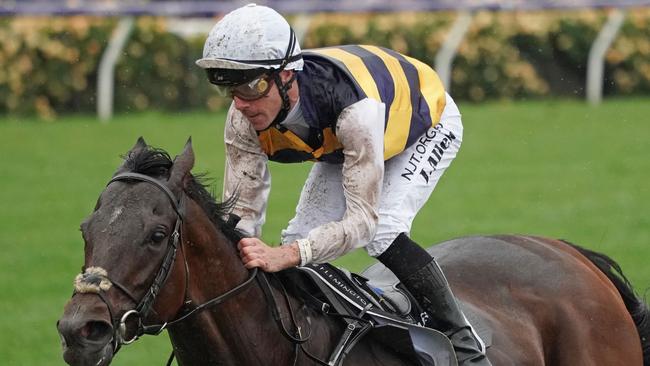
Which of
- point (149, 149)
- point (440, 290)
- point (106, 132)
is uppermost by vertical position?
point (149, 149)

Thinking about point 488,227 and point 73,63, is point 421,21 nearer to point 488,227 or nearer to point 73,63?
point 73,63

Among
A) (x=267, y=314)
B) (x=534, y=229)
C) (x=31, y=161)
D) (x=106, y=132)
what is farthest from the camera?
(x=106, y=132)

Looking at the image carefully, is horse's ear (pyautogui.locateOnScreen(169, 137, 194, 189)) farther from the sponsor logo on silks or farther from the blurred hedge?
the blurred hedge

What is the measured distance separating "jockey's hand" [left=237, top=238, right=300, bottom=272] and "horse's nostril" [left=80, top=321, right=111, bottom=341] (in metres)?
0.64

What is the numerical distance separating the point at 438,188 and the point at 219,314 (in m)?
8.69

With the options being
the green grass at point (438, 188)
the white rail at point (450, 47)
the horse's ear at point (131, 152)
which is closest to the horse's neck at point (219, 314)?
the horse's ear at point (131, 152)

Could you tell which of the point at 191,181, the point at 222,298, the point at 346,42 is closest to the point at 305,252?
the point at 222,298

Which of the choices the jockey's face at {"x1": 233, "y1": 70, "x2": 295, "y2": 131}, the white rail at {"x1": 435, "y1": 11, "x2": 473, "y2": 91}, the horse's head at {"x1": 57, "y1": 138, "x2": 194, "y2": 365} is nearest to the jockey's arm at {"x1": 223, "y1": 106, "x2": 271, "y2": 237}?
the jockey's face at {"x1": 233, "y1": 70, "x2": 295, "y2": 131}

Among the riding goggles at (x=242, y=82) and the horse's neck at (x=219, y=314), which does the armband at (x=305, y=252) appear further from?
the riding goggles at (x=242, y=82)

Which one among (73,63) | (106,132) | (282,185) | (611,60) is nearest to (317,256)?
(282,185)

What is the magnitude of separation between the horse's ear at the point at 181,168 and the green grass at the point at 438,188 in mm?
3597

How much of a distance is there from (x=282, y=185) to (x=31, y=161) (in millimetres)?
2828

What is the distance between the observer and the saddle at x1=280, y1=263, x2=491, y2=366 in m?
4.07

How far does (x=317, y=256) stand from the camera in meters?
3.84
